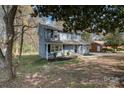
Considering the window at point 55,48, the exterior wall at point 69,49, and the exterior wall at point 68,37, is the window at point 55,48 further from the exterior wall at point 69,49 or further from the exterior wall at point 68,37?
the exterior wall at point 68,37

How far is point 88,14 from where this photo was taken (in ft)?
23.7

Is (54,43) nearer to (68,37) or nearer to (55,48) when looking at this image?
(55,48)

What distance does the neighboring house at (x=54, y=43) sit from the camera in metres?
18.5

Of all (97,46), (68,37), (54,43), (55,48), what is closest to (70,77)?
(54,43)

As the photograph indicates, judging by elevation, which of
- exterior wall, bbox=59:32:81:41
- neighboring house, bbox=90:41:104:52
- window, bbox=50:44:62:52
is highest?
exterior wall, bbox=59:32:81:41

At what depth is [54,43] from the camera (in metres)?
18.9

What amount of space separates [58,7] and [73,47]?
50.2 ft

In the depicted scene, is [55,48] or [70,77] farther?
[55,48]

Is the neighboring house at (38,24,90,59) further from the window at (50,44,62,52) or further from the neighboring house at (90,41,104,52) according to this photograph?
the neighboring house at (90,41,104,52)

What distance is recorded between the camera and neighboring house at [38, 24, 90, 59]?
1850 centimetres

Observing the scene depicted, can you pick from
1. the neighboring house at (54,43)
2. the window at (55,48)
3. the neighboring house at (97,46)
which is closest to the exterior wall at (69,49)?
the neighboring house at (54,43)

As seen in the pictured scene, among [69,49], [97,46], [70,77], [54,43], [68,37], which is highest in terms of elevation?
[68,37]

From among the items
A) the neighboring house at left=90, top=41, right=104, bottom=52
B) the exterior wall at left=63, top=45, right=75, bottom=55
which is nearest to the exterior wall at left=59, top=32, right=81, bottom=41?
the exterior wall at left=63, top=45, right=75, bottom=55
